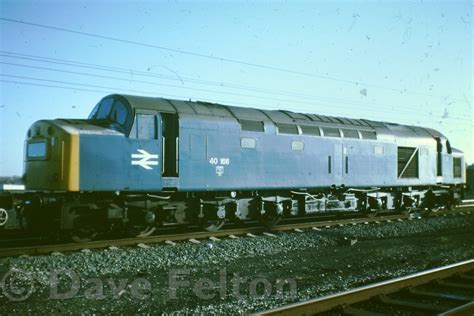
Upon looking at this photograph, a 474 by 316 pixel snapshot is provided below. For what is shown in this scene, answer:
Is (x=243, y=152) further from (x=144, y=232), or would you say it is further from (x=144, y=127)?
(x=144, y=232)

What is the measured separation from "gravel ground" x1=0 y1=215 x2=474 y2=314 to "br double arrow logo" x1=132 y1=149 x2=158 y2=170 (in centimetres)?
217

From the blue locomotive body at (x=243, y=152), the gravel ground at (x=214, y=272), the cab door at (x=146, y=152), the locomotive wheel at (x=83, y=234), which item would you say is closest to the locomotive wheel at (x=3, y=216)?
the gravel ground at (x=214, y=272)

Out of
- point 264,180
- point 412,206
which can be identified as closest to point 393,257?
point 264,180

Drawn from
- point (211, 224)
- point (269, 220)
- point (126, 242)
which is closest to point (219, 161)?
point (211, 224)

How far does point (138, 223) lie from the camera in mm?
11820

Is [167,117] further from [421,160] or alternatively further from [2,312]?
[421,160]

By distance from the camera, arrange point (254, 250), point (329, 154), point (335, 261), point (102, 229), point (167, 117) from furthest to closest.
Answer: point (329, 154), point (167, 117), point (102, 229), point (254, 250), point (335, 261)

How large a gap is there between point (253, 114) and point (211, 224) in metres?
3.73

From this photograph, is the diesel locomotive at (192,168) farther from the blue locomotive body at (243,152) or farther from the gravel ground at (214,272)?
the gravel ground at (214,272)

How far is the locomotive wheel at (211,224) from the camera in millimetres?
13353

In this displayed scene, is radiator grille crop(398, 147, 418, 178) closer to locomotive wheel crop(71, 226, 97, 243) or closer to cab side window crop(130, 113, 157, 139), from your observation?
cab side window crop(130, 113, 157, 139)

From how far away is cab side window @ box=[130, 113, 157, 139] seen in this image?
11.6 m

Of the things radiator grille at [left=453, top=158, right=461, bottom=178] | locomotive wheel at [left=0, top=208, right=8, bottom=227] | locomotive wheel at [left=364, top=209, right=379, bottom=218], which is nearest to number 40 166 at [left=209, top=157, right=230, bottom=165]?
locomotive wheel at [left=0, top=208, right=8, bottom=227]

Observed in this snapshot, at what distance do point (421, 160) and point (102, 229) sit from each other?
47.5ft
